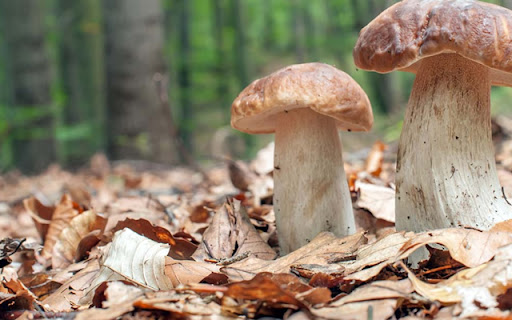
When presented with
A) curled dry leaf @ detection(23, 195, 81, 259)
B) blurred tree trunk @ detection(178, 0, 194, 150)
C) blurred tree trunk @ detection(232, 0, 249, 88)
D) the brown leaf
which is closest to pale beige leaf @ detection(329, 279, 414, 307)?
curled dry leaf @ detection(23, 195, 81, 259)

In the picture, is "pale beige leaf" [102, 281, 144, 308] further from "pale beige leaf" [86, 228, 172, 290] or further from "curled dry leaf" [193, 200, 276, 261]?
"curled dry leaf" [193, 200, 276, 261]

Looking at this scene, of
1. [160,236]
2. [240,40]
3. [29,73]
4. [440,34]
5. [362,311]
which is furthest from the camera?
[240,40]

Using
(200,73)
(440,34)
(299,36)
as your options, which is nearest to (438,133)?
(440,34)

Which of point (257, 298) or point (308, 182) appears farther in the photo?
point (308, 182)

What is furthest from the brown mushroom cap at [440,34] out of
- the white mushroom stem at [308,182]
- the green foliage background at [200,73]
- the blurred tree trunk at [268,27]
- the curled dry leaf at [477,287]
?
the blurred tree trunk at [268,27]

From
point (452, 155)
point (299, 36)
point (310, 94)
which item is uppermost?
point (299, 36)

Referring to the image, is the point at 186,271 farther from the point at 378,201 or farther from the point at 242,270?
the point at 378,201

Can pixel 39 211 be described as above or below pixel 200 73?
below

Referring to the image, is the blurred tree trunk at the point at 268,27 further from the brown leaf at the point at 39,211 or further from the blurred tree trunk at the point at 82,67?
the brown leaf at the point at 39,211
